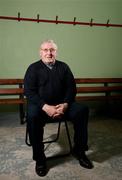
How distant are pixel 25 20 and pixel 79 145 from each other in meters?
2.31

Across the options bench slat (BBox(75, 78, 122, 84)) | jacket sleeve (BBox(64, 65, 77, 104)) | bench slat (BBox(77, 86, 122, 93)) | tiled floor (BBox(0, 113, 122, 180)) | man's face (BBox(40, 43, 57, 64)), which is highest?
man's face (BBox(40, 43, 57, 64))

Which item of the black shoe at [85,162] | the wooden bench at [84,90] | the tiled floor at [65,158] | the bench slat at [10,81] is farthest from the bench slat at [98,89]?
the black shoe at [85,162]

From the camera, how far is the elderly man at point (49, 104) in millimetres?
2191

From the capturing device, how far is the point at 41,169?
2.15 metres

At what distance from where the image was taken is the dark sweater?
2389 mm

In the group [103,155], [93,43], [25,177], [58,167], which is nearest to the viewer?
[25,177]

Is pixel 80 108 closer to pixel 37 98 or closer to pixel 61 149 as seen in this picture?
pixel 37 98

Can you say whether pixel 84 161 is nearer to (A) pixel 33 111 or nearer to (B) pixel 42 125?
(B) pixel 42 125

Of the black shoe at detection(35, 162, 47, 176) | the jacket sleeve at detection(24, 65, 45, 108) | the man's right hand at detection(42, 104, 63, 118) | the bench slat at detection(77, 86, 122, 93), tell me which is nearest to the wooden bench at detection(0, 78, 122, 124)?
the bench slat at detection(77, 86, 122, 93)

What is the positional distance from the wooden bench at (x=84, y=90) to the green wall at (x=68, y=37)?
19 cm

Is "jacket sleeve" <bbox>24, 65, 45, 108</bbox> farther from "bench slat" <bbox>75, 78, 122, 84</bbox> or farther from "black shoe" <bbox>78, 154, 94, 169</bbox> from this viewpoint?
"bench slat" <bbox>75, 78, 122, 84</bbox>

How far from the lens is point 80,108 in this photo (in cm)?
234

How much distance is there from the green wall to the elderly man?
4.98 ft

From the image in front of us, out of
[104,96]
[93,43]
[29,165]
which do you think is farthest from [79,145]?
[93,43]
